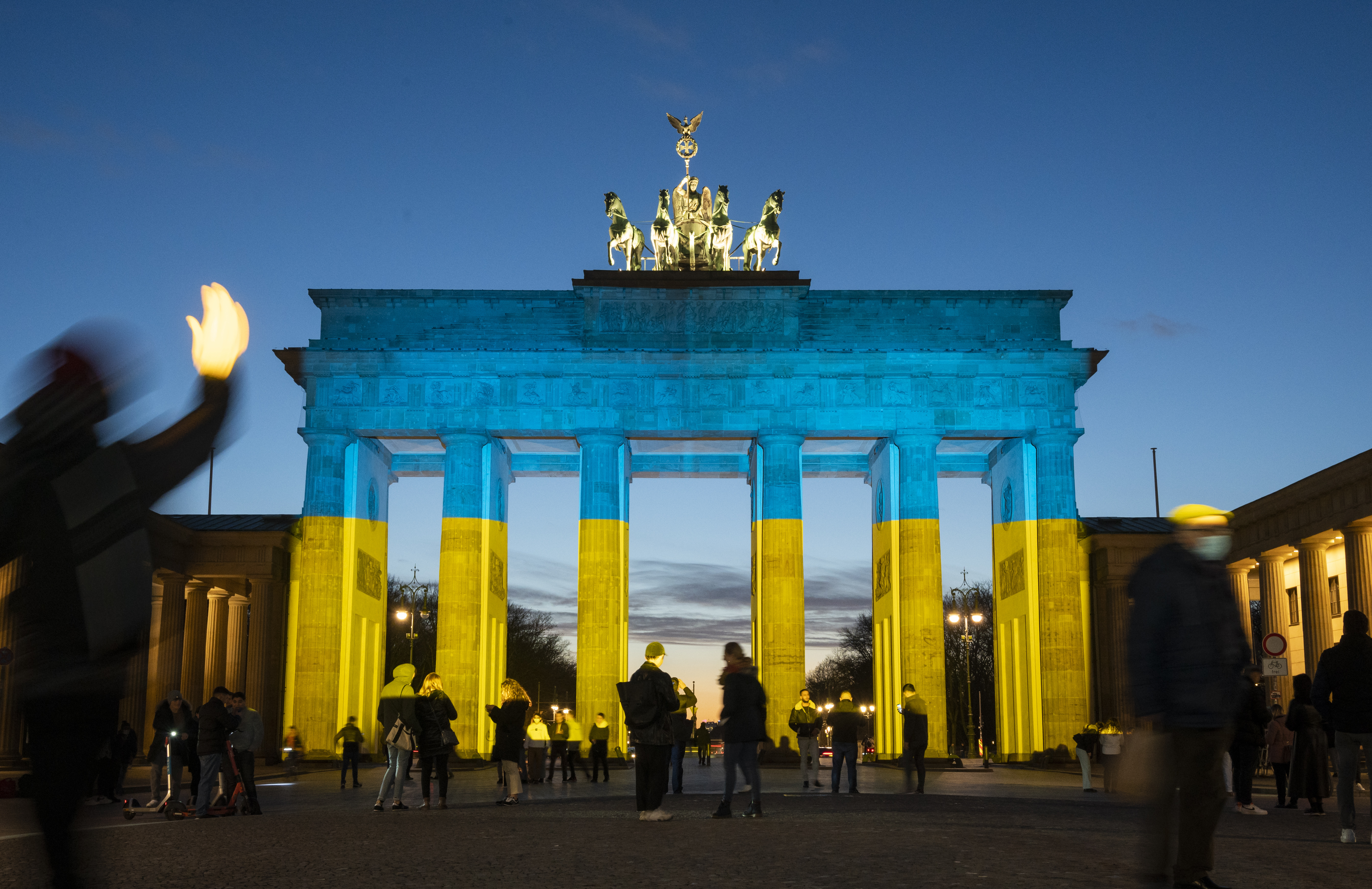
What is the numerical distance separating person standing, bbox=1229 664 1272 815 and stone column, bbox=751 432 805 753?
86.4ft

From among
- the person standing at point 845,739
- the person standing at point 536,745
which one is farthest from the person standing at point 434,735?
the person standing at point 536,745

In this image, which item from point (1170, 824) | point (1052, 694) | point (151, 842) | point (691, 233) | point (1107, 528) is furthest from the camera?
point (1107, 528)

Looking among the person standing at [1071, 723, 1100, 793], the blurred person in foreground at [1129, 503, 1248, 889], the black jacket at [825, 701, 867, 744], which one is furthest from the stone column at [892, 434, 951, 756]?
the blurred person in foreground at [1129, 503, 1248, 889]

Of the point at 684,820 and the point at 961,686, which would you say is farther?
the point at 961,686

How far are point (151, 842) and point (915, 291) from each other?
3790 centimetres

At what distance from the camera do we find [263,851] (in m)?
11.1

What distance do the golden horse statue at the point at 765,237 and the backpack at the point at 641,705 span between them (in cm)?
3369

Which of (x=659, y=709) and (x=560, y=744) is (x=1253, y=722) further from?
(x=560, y=744)

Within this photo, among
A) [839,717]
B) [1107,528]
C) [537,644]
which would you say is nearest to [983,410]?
[1107,528]

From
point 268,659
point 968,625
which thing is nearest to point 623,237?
point 268,659

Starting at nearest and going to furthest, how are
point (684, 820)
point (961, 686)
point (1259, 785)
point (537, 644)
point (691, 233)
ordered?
point (684, 820) < point (1259, 785) < point (691, 233) < point (961, 686) < point (537, 644)

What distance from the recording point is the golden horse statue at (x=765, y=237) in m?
48.4

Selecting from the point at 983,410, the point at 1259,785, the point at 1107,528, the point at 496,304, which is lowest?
the point at 1259,785

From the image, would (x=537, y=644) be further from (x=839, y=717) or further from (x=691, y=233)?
(x=839, y=717)
